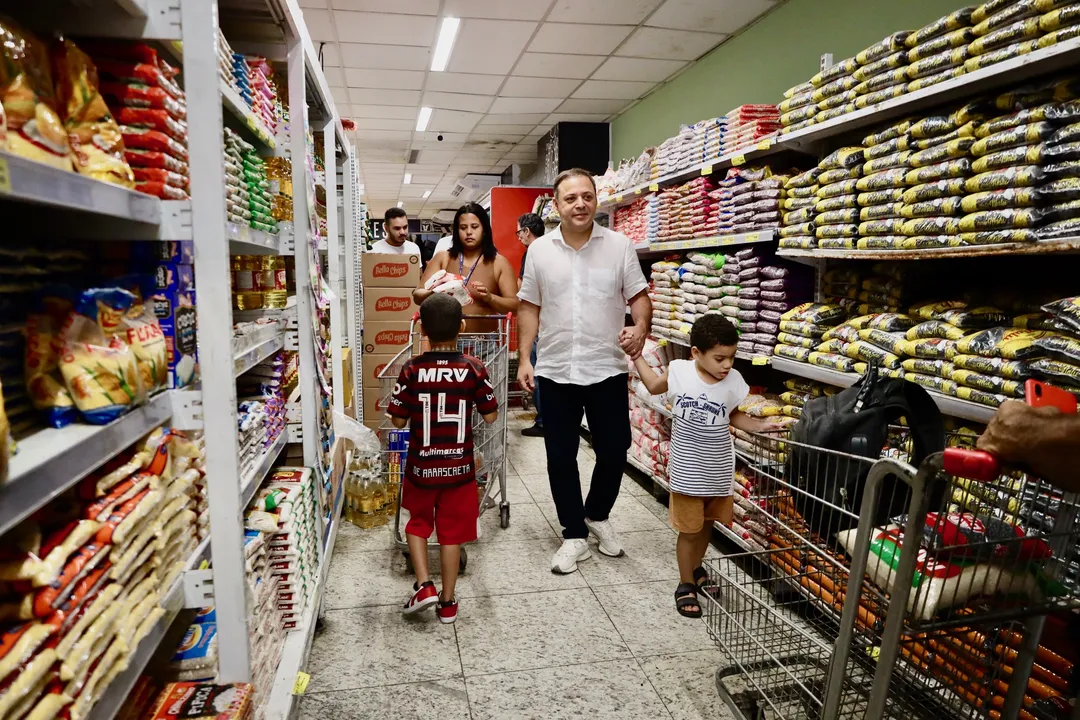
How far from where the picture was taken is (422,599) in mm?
2707

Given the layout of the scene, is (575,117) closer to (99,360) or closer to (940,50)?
(940,50)

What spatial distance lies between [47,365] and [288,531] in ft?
3.94

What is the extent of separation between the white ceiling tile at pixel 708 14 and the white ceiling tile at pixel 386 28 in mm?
1668

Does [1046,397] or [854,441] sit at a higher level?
[1046,397]

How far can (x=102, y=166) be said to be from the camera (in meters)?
1.18

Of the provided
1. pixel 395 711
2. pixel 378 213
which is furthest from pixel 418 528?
pixel 378 213

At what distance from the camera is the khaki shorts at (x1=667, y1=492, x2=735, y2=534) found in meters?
Result: 2.83

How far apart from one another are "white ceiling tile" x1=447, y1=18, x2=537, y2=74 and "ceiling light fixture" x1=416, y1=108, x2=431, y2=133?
75.7 inches

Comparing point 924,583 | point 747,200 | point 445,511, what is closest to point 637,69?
point 747,200

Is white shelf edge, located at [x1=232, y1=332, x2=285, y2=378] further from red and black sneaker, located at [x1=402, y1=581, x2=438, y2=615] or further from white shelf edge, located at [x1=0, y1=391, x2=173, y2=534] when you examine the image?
red and black sneaker, located at [x1=402, y1=581, x2=438, y2=615]

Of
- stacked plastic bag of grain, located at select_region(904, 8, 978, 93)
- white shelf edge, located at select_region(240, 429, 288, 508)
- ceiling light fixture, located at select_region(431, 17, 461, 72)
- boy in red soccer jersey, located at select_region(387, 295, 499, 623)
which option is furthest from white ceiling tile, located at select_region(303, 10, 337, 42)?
stacked plastic bag of grain, located at select_region(904, 8, 978, 93)

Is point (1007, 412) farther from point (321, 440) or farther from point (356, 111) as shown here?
point (356, 111)

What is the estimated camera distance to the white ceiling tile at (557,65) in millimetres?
5691

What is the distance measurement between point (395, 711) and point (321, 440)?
114 cm
